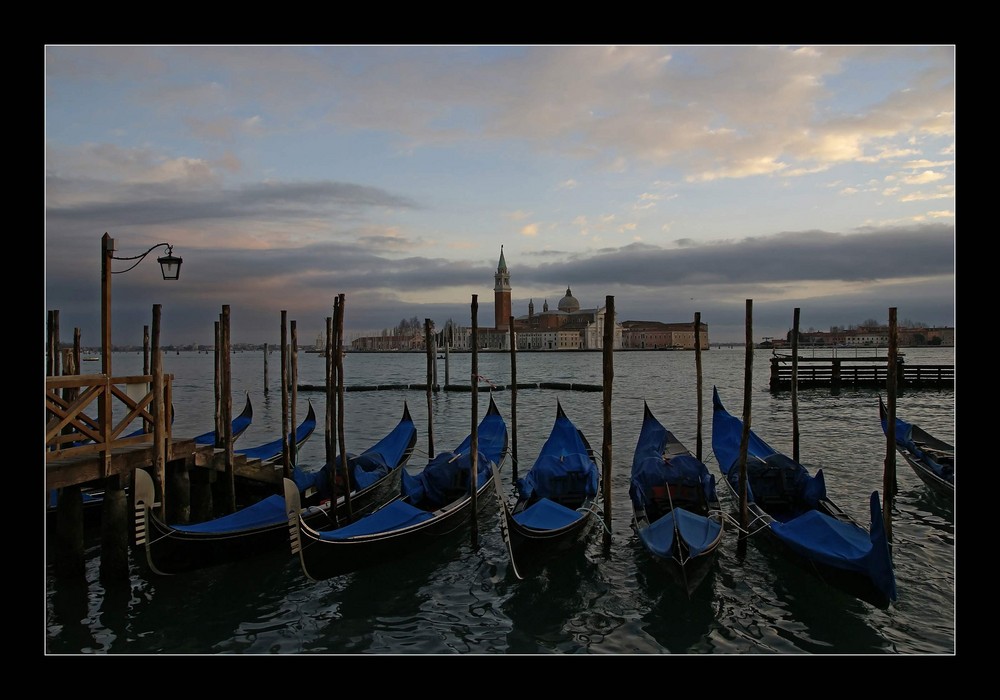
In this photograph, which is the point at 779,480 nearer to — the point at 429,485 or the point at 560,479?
the point at 560,479

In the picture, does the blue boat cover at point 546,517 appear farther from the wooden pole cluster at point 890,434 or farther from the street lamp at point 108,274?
the street lamp at point 108,274

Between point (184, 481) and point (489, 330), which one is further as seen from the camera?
point (489, 330)

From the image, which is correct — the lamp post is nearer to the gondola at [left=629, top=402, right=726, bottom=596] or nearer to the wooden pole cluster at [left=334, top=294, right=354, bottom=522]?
the wooden pole cluster at [left=334, top=294, right=354, bottom=522]

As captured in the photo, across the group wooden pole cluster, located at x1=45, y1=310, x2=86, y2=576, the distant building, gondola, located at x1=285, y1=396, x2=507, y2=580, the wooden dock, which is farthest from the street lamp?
the distant building

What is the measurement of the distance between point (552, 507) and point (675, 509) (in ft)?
4.10

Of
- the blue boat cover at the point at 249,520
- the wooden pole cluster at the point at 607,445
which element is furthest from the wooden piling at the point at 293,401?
the wooden pole cluster at the point at 607,445

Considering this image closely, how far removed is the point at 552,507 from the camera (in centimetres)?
664

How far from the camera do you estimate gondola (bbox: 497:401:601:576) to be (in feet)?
19.6
